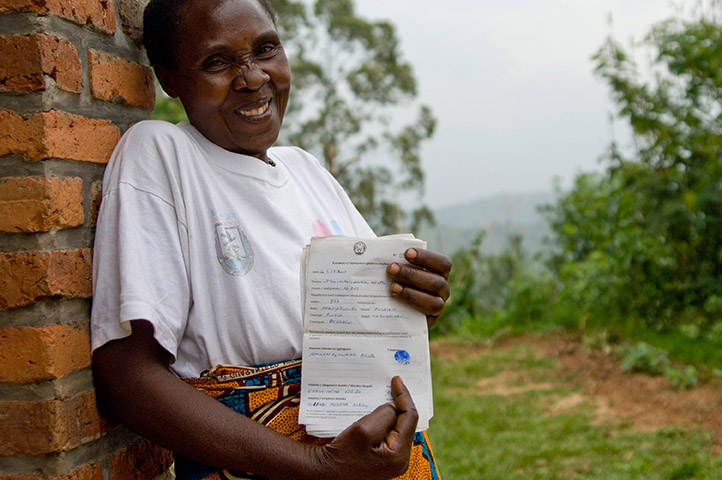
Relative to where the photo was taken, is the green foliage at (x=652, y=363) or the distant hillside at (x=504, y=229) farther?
the distant hillside at (x=504, y=229)

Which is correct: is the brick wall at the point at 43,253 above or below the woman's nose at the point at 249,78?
below

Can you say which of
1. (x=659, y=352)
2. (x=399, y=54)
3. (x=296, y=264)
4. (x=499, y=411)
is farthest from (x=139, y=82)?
(x=399, y=54)

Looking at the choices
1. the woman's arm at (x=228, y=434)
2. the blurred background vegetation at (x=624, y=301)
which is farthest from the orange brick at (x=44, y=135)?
the blurred background vegetation at (x=624, y=301)

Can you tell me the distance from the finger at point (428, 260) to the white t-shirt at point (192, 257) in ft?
0.85

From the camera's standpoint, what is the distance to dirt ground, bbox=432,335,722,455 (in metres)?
4.69

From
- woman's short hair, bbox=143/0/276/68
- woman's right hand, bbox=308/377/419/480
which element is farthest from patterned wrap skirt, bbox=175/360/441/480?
woman's short hair, bbox=143/0/276/68

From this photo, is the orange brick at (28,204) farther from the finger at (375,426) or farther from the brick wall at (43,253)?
the finger at (375,426)

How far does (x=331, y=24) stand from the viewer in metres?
17.3

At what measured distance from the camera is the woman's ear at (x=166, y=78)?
172 centimetres

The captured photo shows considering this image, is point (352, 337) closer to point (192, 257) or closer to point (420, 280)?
point (420, 280)

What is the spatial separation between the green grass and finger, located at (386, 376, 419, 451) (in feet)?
9.32

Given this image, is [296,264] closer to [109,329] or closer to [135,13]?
[109,329]

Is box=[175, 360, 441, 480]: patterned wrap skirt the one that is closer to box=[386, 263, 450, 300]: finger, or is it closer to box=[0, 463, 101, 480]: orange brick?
box=[0, 463, 101, 480]: orange brick

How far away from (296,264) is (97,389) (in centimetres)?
50
